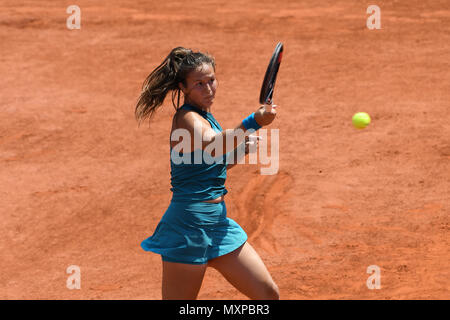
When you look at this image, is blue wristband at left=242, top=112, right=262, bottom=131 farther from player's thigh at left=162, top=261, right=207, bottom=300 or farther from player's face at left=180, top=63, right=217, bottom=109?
player's thigh at left=162, top=261, right=207, bottom=300

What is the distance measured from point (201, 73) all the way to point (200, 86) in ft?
0.26

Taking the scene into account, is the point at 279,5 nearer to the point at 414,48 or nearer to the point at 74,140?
the point at 414,48

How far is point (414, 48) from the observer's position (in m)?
11.7

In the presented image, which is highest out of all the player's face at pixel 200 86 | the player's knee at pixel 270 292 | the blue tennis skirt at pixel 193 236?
the player's face at pixel 200 86

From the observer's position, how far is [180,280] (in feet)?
12.7

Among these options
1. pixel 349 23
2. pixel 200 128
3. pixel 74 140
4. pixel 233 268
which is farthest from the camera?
pixel 349 23

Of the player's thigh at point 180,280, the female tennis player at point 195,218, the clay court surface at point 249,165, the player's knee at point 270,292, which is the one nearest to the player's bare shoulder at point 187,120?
the female tennis player at point 195,218

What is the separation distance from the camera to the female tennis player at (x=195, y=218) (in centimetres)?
388

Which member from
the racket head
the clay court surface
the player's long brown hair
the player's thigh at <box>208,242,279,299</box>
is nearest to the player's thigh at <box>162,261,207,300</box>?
the player's thigh at <box>208,242,279,299</box>

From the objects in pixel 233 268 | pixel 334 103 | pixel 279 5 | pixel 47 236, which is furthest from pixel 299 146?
pixel 279 5

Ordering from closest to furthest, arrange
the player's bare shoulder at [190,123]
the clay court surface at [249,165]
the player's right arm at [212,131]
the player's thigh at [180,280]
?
the player's right arm at [212,131], the player's bare shoulder at [190,123], the player's thigh at [180,280], the clay court surface at [249,165]

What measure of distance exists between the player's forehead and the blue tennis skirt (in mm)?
763

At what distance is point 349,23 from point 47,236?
7.93 metres

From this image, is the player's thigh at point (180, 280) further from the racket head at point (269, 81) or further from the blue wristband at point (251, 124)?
the racket head at point (269, 81)
